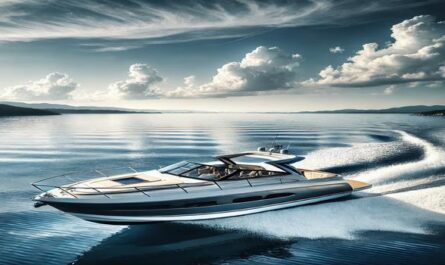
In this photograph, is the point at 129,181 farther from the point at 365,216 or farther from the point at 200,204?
the point at 365,216

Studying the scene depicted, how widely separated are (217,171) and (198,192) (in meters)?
2.22

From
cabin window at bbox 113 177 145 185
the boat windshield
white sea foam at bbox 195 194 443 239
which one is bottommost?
white sea foam at bbox 195 194 443 239

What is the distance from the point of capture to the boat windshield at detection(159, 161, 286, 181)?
14.8 m

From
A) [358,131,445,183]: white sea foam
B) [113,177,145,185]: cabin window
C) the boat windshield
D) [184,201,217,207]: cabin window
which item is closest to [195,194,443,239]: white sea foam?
[184,201,217,207]: cabin window

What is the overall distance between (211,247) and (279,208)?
13.2ft

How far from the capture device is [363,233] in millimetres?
13117

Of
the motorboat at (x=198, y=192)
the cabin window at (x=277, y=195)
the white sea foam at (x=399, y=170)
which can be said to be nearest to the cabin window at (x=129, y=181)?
the motorboat at (x=198, y=192)

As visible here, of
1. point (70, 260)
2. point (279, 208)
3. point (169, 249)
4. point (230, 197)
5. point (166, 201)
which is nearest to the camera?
point (70, 260)

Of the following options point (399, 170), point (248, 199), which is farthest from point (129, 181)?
point (399, 170)

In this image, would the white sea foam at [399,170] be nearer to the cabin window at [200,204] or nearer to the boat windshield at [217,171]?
the boat windshield at [217,171]

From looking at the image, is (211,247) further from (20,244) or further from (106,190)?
(20,244)

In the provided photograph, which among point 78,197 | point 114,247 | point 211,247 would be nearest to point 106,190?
point 78,197

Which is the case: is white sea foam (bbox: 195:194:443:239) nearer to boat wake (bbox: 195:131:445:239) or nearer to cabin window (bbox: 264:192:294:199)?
boat wake (bbox: 195:131:445:239)

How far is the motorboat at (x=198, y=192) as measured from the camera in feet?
41.3
